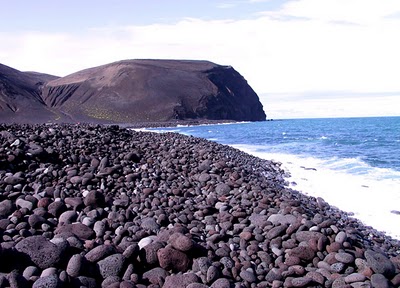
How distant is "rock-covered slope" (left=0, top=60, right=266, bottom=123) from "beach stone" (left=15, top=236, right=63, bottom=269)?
306ft

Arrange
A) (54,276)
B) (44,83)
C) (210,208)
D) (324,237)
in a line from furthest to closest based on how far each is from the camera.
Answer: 1. (44,83)
2. (210,208)
3. (324,237)
4. (54,276)

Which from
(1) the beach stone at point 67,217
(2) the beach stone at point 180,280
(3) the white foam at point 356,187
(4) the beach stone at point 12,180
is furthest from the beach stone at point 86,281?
(3) the white foam at point 356,187

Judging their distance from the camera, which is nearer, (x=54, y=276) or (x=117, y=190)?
(x=54, y=276)

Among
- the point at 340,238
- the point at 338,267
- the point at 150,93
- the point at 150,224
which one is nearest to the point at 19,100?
the point at 150,93

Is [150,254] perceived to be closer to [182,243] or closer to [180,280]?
[182,243]

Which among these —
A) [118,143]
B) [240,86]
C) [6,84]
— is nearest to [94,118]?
[6,84]

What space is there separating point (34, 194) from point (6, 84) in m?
105

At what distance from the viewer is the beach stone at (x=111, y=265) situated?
5.32 m

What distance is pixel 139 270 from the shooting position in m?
5.60

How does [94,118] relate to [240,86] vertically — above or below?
below

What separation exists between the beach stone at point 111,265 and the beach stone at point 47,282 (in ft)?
2.49

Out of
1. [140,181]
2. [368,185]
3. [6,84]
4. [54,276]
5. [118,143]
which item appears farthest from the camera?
[6,84]

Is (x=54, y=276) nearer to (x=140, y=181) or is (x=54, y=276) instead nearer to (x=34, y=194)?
(x=34, y=194)

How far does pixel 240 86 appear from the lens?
473 ft
